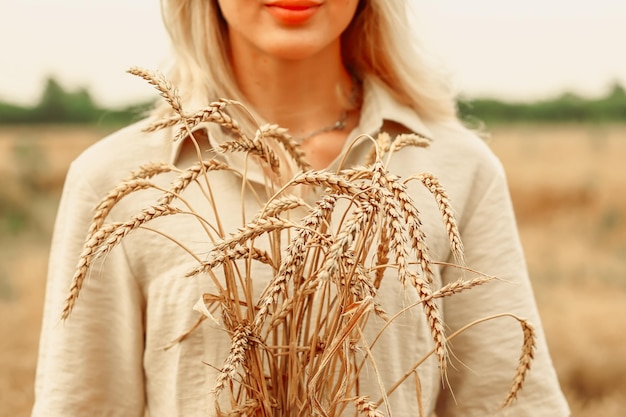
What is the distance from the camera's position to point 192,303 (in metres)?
1.92

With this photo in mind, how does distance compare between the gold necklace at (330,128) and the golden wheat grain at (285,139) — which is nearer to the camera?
the golden wheat grain at (285,139)

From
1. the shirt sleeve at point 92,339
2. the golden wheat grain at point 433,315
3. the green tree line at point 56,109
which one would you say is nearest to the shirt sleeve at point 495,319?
the shirt sleeve at point 92,339

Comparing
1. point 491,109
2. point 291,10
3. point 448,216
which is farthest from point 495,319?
point 491,109

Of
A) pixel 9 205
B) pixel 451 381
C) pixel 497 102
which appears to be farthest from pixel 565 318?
pixel 497 102

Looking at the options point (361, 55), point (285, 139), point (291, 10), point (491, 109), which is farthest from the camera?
point (491, 109)

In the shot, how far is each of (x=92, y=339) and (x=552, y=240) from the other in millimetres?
9963

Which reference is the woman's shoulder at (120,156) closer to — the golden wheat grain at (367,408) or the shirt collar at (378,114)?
the shirt collar at (378,114)

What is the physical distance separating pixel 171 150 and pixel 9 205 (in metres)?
11.3

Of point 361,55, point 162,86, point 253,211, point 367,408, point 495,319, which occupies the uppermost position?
point 361,55

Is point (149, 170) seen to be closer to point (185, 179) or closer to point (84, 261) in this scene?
point (185, 179)

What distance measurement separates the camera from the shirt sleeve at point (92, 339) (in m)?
2.01

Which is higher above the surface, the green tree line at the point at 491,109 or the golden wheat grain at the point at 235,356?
the green tree line at the point at 491,109

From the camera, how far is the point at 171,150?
2047mm

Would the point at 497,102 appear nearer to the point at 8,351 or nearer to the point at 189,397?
the point at 8,351
